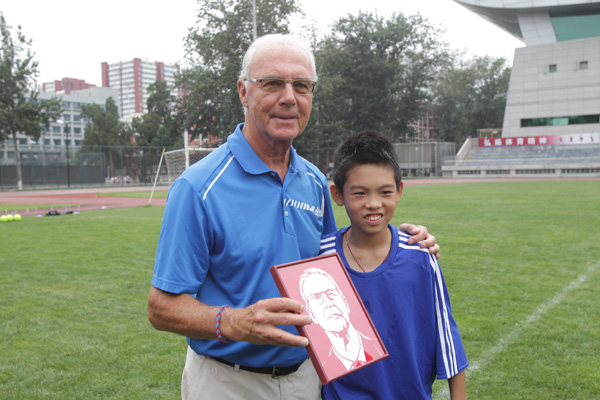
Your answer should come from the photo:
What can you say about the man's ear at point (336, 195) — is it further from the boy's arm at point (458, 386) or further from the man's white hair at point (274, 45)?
the boy's arm at point (458, 386)

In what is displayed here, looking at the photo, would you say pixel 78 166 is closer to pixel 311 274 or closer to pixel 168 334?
pixel 168 334

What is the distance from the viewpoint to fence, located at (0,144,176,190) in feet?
138

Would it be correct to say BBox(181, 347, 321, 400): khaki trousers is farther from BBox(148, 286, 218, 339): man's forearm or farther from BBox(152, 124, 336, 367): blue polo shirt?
BBox(148, 286, 218, 339): man's forearm

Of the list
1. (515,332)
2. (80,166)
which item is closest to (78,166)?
(80,166)

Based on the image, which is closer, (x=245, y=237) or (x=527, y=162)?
(x=245, y=237)

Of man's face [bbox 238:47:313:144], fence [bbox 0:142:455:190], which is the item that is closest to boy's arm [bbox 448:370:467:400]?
man's face [bbox 238:47:313:144]

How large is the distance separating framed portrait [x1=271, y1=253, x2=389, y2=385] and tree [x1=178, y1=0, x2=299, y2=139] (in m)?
41.5

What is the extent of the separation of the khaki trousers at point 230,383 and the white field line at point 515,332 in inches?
97.4

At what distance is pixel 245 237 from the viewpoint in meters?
1.93

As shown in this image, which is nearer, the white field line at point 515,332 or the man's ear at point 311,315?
the man's ear at point 311,315

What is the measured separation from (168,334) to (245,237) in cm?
406

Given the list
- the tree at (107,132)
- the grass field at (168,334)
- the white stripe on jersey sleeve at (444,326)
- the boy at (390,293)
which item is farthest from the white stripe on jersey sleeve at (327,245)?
the tree at (107,132)

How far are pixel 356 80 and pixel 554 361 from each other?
56.4 m

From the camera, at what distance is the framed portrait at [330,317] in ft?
5.29
